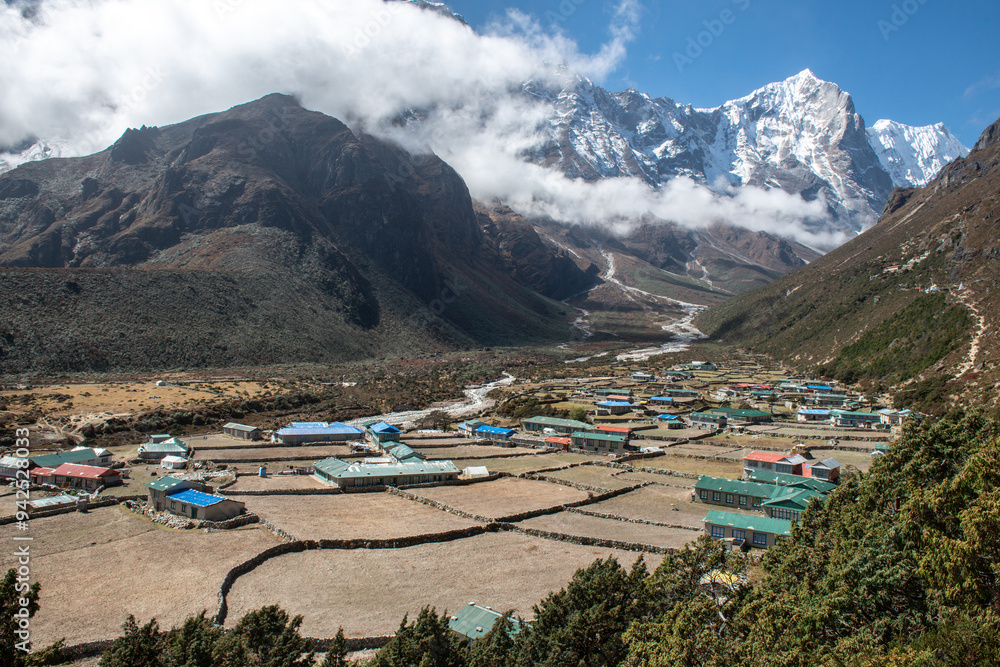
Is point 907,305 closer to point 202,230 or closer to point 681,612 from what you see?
point 681,612

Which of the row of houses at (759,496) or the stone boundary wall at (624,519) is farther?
the row of houses at (759,496)

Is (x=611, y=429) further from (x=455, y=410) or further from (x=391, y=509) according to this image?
(x=455, y=410)

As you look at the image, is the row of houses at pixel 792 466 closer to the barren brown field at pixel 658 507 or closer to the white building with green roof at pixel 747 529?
the barren brown field at pixel 658 507

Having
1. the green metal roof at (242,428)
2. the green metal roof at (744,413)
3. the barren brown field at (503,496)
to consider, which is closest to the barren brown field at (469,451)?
the barren brown field at (503,496)

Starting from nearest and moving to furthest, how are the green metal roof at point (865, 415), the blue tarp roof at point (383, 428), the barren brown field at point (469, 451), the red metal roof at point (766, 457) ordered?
1. the red metal roof at point (766, 457)
2. the barren brown field at point (469, 451)
3. the blue tarp roof at point (383, 428)
4. the green metal roof at point (865, 415)

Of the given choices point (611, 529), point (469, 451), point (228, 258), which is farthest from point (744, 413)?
point (228, 258)

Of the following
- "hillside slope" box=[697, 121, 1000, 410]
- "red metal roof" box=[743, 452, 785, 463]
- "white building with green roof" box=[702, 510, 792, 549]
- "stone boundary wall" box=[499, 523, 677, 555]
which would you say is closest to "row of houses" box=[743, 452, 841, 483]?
"red metal roof" box=[743, 452, 785, 463]

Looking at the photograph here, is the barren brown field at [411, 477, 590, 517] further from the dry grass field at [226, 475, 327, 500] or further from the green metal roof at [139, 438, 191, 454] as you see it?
the green metal roof at [139, 438, 191, 454]

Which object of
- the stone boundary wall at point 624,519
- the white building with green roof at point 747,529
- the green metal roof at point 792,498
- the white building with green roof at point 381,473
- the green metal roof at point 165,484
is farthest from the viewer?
the white building with green roof at point 381,473

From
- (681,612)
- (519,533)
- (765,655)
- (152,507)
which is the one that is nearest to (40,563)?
(152,507)
